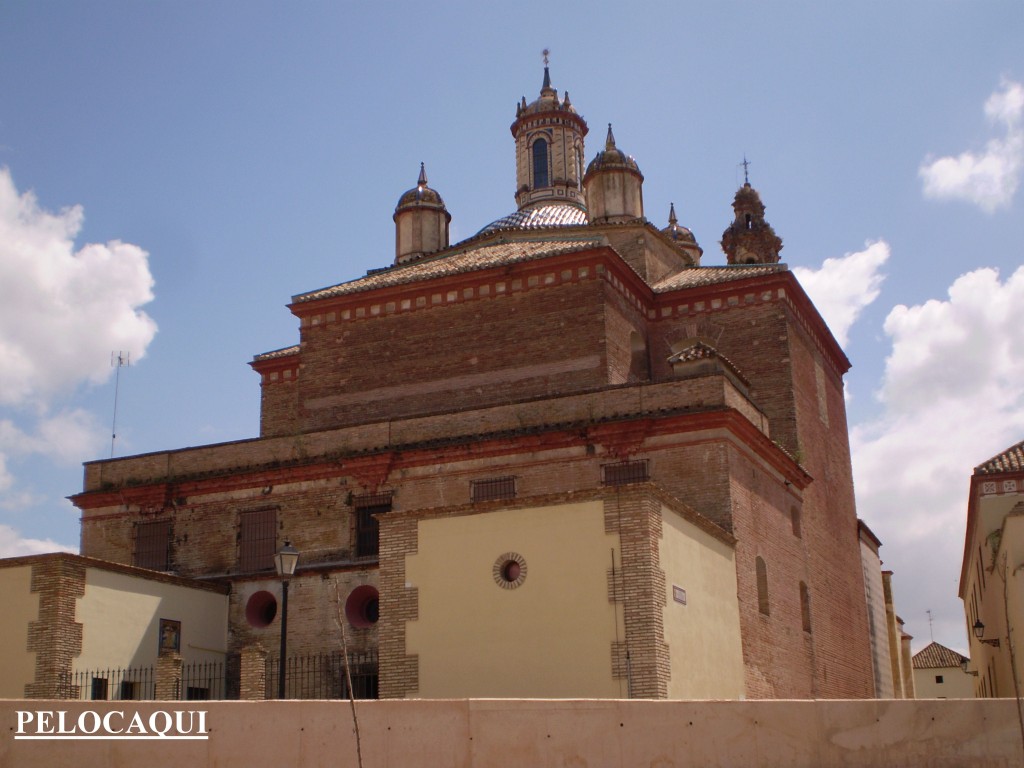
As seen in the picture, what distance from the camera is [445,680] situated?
17922 millimetres

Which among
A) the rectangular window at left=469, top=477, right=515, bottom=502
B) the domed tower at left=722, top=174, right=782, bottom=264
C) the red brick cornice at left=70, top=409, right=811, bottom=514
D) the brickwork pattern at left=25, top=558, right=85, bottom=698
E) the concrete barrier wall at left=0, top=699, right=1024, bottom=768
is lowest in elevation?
the concrete barrier wall at left=0, top=699, right=1024, bottom=768

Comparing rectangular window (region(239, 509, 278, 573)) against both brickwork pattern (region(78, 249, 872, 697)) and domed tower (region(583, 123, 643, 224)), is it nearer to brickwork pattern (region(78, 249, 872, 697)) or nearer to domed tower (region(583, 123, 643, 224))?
brickwork pattern (region(78, 249, 872, 697))

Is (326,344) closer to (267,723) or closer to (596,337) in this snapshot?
(596,337)

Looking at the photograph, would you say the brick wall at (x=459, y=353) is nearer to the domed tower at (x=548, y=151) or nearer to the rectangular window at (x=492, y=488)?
the rectangular window at (x=492, y=488)

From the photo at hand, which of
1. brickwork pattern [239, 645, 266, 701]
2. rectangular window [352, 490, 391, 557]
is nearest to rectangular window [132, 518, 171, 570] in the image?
rectangular window [352, 490, 391, 557]

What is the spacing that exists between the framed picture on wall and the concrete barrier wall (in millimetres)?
9868

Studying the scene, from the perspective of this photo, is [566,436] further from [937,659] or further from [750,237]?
[937,659]

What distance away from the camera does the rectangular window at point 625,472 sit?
23062mm

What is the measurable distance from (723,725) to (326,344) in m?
17.8

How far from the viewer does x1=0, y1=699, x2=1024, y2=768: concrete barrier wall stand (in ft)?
40.4

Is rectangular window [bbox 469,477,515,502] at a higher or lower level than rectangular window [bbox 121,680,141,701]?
higher

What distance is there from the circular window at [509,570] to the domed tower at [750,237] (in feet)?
67.0

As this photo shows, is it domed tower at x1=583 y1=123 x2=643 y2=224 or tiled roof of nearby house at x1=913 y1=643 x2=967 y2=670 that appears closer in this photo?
domed tower at x1=583 y1=123 x2=643 y2=224

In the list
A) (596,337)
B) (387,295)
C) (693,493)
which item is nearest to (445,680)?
(693,493)
